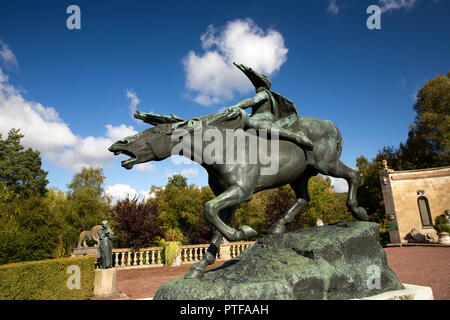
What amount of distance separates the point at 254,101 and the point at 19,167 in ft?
116

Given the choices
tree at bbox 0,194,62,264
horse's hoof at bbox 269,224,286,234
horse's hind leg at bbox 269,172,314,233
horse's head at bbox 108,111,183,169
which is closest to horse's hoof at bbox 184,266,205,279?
horse's hoof at bbox 269,224,286,234

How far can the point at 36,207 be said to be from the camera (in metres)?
14.2

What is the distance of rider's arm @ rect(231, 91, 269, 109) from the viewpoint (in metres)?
3.83

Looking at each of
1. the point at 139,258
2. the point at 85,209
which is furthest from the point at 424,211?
the point at 85,209

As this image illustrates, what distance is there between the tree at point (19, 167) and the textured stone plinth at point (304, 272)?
1311 inches

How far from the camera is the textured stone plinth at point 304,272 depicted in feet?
8.64

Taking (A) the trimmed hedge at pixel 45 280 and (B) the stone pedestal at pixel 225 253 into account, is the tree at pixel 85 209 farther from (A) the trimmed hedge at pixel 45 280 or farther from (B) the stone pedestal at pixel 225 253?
(A) the trimmed hedge at pixel 45 280

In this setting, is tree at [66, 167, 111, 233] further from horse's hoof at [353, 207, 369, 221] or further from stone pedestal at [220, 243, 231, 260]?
horse's hoof at [353, 207, 369, 221]

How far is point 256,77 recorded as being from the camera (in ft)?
13.4

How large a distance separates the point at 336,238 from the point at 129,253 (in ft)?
47.3

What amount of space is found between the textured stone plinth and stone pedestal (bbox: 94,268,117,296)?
7.33 metres

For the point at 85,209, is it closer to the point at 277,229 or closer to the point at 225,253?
the point at 225,253
